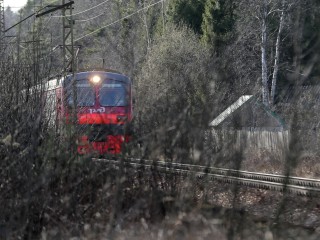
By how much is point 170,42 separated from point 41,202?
25607 mm

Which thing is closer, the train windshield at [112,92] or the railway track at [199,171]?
the railway track at [199,171]

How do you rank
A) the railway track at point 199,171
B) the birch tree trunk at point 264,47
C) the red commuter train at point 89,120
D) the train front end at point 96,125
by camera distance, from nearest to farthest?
the railway track at point 199,171 → the train front end at point 96,125 → the red commuter train at point 89,120 → the birch tree trunk at point 264,47

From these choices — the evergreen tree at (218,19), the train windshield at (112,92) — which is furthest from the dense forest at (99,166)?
the evergreen tree at (218,19)

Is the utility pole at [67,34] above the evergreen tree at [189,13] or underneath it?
underneath

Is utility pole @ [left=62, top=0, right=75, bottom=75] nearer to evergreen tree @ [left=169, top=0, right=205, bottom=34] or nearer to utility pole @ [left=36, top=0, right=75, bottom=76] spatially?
utility pole @ [left=36, top=0, right=75, bottom=76]

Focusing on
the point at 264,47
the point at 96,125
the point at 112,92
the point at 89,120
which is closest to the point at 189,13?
the point at 264,47

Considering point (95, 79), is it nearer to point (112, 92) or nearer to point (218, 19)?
point (112, 92)

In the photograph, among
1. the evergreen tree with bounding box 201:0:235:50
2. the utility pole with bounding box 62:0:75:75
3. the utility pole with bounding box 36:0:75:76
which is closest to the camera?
the utility pole with bounding box 36:0:75:76

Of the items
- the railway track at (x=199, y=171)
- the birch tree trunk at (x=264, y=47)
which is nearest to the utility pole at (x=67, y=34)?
the railway track at (x=199, y=171)

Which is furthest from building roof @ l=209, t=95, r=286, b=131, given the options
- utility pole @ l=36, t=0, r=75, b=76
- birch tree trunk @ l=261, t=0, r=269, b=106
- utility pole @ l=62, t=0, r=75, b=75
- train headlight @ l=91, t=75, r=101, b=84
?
birch tree trunk @ l=261, t=0, r=269, b=106

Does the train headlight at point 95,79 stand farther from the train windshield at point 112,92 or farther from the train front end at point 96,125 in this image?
the train front end at point 96,125

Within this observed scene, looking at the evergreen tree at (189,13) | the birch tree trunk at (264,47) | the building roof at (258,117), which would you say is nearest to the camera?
the building roof at (258,117)

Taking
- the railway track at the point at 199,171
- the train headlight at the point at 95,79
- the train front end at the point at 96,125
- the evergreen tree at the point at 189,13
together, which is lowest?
the railway track at the point at 199,171

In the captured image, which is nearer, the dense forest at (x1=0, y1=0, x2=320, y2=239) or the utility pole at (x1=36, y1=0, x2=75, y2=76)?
the dense forest at (x1=0, y1=0, x2=320, y2=239)
